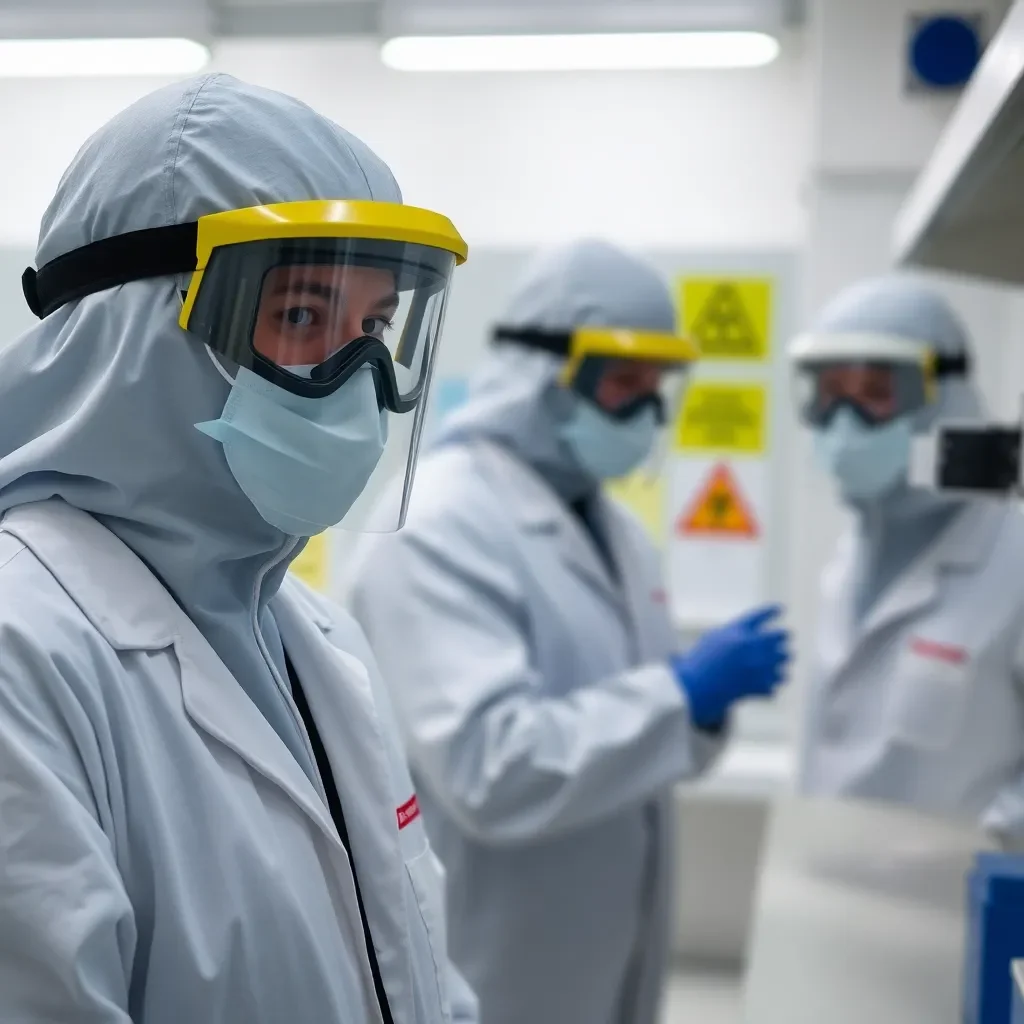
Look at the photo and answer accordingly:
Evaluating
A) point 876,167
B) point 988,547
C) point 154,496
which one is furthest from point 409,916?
point 876,167

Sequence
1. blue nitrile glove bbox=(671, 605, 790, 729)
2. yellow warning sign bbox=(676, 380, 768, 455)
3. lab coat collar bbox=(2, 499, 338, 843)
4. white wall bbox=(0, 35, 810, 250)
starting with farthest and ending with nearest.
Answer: white wall bbox=(0, 35, 810, 250), yellow warning sign bbox=(676, 380, 768, 455), blue nitrile glove bbox=(671, 605, 790, 729), lab coat collar bbox=(2, 499, 338, 843)

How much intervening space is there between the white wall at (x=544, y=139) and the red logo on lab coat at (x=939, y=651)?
1.49 m

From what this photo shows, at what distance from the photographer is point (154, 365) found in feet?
2.84

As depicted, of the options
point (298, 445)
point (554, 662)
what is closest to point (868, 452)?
point (554, 662)

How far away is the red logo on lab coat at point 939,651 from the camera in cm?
199

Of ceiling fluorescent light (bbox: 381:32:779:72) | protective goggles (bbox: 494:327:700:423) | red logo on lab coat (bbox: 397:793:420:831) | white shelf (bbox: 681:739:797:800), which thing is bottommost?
white shelf (bbox: 681:739:797:800)

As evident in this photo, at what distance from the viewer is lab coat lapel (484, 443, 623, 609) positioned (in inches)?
73.8

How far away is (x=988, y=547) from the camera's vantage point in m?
2.07

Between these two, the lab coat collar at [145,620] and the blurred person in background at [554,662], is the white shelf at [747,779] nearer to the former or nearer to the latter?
the blurred person in background at [554,662]

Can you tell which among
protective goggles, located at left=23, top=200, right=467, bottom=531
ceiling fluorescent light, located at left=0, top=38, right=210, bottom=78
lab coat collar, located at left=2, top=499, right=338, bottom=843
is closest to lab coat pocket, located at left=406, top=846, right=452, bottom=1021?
lab coat collar, located at left=2, top=499, right=338, bottom=843

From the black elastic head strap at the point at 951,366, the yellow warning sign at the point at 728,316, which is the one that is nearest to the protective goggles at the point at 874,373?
the black elastic head strap at the point at 951,366

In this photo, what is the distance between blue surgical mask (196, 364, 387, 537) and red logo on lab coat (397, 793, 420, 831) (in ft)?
0.92

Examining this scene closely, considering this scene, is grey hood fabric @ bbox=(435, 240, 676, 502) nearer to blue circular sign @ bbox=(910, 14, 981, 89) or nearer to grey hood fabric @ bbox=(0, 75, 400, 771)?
grey hood fabric @ bbox=(0, 75, 400, 771)

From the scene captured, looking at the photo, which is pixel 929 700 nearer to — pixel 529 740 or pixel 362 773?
pixel 529 740
